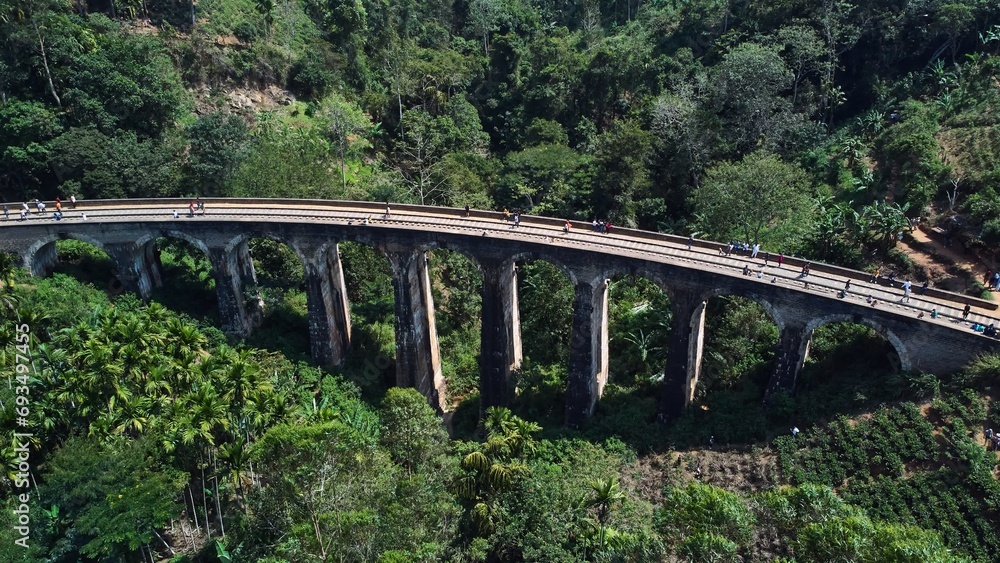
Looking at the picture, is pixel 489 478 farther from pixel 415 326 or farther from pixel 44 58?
pixel 44 58

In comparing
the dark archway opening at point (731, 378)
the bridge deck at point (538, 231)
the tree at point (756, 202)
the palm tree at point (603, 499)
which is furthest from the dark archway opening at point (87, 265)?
the tree at point (756, 202)

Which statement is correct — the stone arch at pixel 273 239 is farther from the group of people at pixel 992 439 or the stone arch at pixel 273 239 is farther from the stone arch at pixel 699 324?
the group of people at pixel 992 439

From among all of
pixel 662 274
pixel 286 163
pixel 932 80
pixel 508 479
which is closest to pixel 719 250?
pixel 662 274

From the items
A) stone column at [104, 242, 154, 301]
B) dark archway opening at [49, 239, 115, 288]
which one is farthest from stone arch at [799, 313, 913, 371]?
dark archway opening at [49, 239, 115, 288]

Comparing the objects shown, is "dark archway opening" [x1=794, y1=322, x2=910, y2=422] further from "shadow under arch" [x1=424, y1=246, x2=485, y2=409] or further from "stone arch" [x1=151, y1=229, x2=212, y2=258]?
"stone arch" [x1=151, y1=229, x2=212, y2=258]

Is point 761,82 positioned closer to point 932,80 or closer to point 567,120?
point 932,80

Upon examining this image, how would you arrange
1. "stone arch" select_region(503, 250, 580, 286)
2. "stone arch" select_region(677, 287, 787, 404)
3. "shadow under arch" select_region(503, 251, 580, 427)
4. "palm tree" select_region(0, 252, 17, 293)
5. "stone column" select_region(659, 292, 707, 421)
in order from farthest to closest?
"shadow under arch" select_region(503, 251, 580, 427), "palm tree" select_region(0, 252, 17, 293), "stone arch" select_region(503, 250, 580, 286), "stone column" select_region(659, 292, 707, 421), "stone arch" select_region(677, 287, 787, 404)
